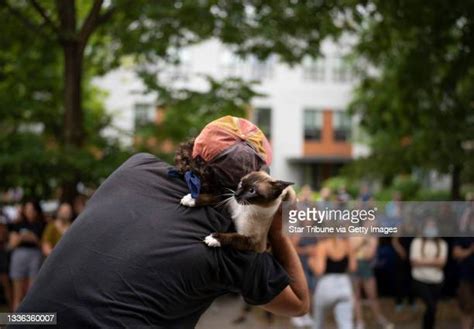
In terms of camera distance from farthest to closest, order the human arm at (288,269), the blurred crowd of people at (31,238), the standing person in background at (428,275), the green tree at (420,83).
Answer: the blurred crowd of people at (31,238) < the green tree at (420,83) < the standing person in background at (428,275) < the human arm at (288,269)

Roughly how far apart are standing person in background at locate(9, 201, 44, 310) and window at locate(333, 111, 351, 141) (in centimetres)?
3666

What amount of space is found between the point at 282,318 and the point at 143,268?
10.2m

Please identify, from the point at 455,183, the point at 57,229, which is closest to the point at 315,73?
the point at 455,183

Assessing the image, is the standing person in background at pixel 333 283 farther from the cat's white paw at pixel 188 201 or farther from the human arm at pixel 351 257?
the cat's white paw at pixel 188 201

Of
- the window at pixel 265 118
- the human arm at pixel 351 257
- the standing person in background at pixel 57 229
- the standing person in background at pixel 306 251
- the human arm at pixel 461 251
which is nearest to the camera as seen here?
the standing person in background at pixel 306 251

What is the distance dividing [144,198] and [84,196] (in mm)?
10124

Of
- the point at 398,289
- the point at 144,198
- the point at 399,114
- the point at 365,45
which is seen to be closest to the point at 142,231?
the point at 144,198

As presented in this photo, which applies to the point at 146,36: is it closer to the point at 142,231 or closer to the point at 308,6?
the point at 308,6

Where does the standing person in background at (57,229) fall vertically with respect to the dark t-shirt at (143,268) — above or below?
below

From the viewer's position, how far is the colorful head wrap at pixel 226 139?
81.3 inches

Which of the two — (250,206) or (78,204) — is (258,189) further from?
(78,204)

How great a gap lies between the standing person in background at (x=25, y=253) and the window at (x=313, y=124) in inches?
1388

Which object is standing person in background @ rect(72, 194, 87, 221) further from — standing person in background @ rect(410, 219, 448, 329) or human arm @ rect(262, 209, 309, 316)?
human arm @ rect(262, 209, 309, 316)
